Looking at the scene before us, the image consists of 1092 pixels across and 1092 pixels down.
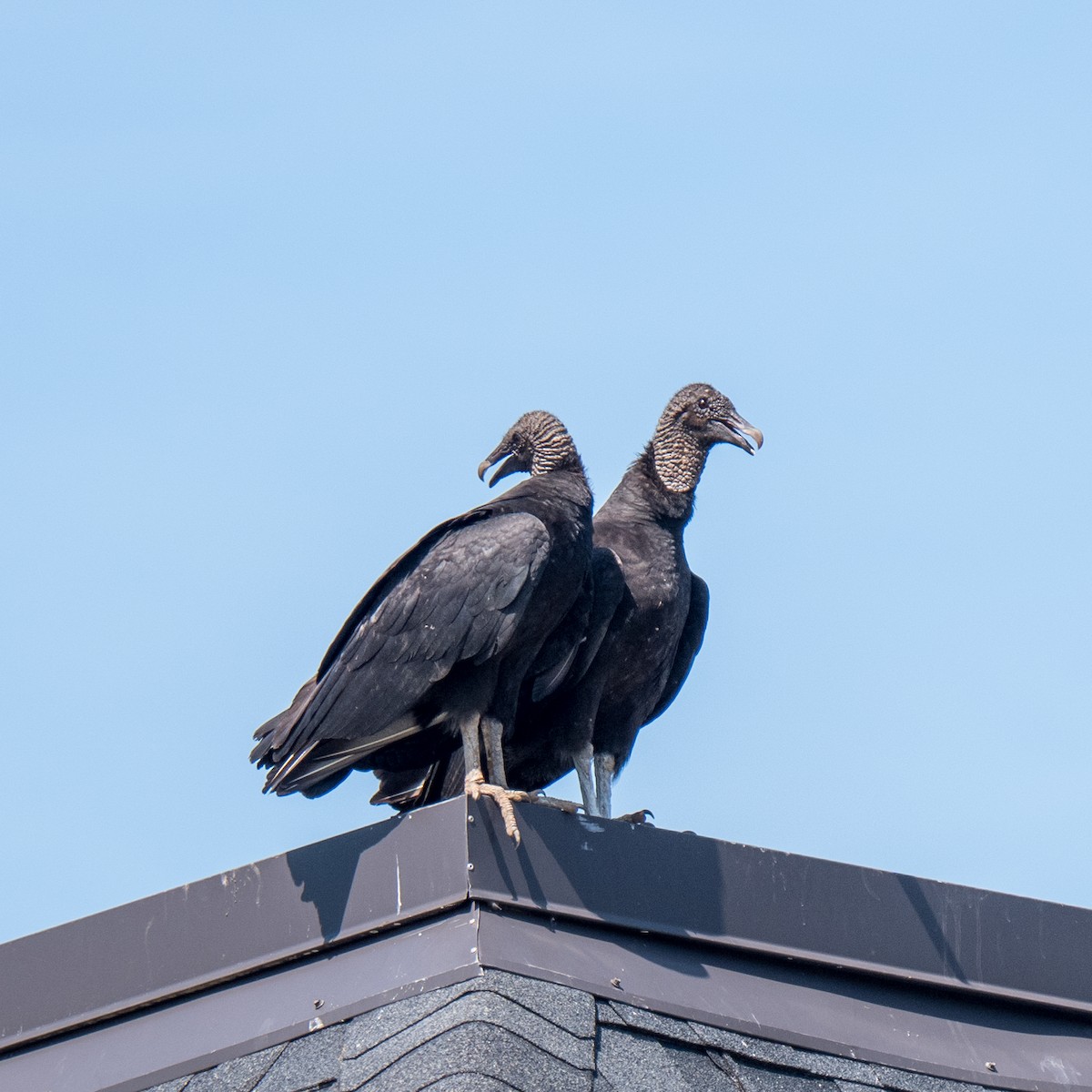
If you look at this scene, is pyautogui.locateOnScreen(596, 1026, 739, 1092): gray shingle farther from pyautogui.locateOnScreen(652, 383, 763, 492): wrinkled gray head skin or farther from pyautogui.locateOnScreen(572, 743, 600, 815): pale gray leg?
pyautogui.locateOnScreen(652, 383, 763, 492): wrinkled gray head skin

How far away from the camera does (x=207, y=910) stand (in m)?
2.74

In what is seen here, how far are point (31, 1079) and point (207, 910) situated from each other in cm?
39

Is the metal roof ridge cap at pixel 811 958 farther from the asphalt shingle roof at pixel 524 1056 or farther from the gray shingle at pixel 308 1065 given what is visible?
the gray shingle at pixel 308 1065

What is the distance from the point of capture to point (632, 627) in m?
4.74

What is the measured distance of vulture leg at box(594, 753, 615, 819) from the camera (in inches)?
193

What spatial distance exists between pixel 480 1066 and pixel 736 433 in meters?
3.43

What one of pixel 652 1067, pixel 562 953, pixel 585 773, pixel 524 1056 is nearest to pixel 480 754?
pixel 585 773

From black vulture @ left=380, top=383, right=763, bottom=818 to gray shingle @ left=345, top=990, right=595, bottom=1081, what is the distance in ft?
5.96

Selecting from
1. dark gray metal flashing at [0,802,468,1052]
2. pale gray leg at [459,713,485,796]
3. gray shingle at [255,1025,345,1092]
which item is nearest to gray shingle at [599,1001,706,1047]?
dark gray metal flashing at [0,802,468,1052]

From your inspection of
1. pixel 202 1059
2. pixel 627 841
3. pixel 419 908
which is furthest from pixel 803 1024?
pixel 202 1059

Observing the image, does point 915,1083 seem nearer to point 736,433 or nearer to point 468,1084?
point 468,1084

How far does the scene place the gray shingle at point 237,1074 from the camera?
8.21ft

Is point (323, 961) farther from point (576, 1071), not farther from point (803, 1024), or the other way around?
point (803, 1024)

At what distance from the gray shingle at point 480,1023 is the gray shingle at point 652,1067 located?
0.15ft
